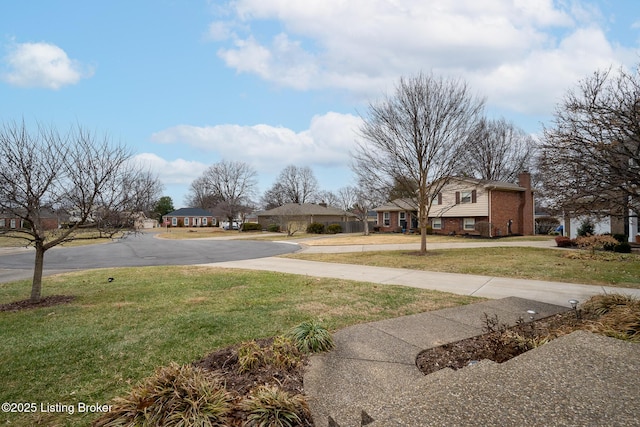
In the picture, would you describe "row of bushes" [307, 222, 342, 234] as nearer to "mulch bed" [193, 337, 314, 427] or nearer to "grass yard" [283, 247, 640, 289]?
"grass yard" [283, 247, 640, 289]

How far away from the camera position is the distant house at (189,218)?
74.7 m

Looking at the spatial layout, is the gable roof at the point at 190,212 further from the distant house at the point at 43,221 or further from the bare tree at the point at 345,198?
the distant house at the point at 43,221

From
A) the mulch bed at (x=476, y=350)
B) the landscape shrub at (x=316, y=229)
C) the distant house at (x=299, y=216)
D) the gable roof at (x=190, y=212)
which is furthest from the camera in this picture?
the gable roof at (x=190, y=212)

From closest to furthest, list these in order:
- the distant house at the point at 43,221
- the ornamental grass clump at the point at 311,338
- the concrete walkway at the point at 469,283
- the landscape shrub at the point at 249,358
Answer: the landscape shrub at the point at 249,358
the ornamental grass clump at the point at 311,338
the distant house at the point at 43,221
the concrete walkway at the point at 469,283

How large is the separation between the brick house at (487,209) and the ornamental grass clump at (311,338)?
2402cm

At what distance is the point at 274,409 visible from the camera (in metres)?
2.57

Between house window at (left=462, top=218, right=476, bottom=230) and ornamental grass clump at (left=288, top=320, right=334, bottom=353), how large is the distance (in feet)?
94.4

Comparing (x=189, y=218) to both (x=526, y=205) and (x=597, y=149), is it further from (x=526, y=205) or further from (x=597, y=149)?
(x=597, y=149)

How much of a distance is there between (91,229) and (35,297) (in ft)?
5.76

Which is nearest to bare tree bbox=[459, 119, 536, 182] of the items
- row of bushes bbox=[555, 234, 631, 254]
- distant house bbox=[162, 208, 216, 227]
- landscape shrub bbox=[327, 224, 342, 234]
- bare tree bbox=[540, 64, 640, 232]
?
landscape shrub bbox=[327, 224, 342, 234]

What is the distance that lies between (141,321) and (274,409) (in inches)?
158

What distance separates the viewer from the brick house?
28.0 m

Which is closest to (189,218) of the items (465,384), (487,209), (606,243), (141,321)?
(487,209)

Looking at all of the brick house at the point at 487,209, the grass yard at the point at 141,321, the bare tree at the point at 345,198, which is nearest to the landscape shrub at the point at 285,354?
the grass yard at the point at 141,321
